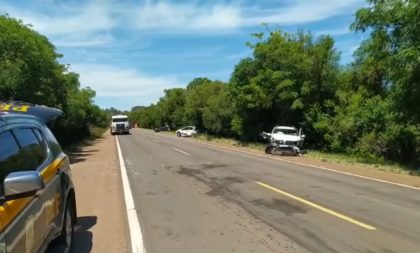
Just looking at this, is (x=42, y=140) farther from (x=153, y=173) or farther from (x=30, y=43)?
(x=30, y=43)

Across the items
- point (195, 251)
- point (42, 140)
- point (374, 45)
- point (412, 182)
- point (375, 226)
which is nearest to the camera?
point (42, 140)

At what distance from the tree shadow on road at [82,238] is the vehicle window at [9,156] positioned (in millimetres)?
1716

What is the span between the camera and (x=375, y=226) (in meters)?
8.91

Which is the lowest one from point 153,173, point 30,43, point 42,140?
point 153,173

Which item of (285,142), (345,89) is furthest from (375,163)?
(345,89)

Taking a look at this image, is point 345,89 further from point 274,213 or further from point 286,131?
point 274,213

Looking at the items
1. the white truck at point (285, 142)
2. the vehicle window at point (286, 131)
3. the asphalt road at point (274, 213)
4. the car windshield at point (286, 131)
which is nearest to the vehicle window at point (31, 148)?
the asphalt road at point (274, 213)

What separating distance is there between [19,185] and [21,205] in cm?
66

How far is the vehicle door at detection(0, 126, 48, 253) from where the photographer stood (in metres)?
4.20

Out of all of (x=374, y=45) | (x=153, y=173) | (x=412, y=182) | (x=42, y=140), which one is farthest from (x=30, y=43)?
(x=42, y=140)

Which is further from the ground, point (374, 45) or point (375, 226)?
point (374, 45)

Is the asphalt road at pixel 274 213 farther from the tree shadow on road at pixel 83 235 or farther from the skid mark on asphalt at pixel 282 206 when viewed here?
the tree shadow on road at pixel 83 235

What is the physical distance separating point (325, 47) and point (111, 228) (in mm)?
31608

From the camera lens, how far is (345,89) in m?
36.4
